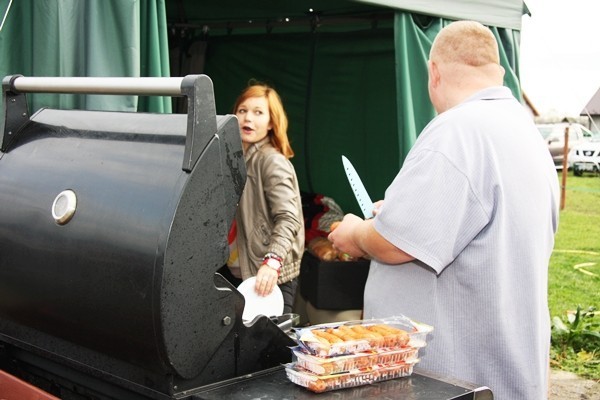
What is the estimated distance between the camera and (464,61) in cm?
218

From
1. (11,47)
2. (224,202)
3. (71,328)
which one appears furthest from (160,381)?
(11,47)

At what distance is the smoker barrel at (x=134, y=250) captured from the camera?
1.35 meters

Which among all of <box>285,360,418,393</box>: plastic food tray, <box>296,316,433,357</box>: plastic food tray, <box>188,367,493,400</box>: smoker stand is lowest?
<box>188,367,493,400</box>: smoker stand

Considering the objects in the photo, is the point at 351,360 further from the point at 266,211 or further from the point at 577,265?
the point at 577,265

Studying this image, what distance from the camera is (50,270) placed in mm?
1501

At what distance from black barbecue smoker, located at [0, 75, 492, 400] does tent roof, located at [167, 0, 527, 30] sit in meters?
2.25

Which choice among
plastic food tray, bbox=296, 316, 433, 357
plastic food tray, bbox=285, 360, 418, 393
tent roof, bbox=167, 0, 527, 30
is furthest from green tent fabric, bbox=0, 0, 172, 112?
plastic food tray, bbox=285, 360, 418, 393

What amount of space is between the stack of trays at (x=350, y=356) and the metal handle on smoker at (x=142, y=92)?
1.39 ft

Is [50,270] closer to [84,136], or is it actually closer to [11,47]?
[84,136]

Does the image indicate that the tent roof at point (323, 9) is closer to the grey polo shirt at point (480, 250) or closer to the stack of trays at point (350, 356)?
the grey polo shirt at point (480, 250)

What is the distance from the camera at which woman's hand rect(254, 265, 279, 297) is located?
7.84ft

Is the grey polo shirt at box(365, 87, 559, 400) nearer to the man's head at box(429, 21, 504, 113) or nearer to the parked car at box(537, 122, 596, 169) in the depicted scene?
the man's head at box(429, 21, 504, 113)

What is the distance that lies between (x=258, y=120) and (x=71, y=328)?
81.0 inches


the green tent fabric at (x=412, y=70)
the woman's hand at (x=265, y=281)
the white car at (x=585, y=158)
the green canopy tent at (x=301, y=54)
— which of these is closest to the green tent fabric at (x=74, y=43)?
the green canopy tent at (x=301, y=54)
